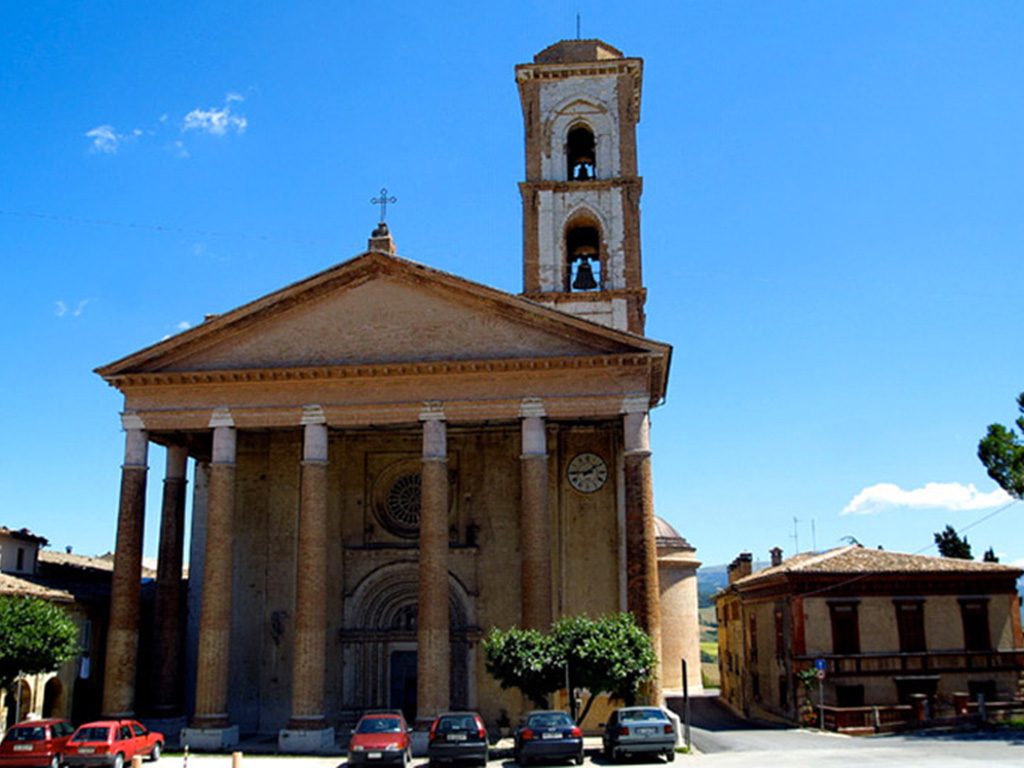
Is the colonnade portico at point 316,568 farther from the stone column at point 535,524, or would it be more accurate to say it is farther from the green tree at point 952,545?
the green tree at point 952,545

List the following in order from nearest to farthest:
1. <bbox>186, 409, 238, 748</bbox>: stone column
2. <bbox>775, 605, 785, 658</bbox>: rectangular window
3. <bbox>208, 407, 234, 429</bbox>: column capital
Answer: <bbox>186, 409, 238, 748</bbox>: stone column → <bbox>208, 407, 234, 429</bbox>: column capital → <bbox>775, 605, 785, 658</bbox>: rectangular window

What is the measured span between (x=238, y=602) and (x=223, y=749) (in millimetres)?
5745

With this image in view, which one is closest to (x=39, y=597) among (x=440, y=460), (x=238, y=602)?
(x=238, y=602)

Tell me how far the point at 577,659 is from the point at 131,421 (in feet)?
47.0

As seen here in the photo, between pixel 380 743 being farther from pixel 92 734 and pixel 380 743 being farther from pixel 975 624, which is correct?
pixel 975 624

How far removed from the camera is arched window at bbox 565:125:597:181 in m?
37.0

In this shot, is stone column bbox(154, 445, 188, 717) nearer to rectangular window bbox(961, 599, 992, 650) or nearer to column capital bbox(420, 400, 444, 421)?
column capital bbox(420, 400, 444, 421)

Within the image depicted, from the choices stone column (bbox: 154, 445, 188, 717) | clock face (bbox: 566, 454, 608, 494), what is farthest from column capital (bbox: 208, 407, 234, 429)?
clock face (bbox: 566, 454, 608, 494)

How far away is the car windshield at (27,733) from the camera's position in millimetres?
19859

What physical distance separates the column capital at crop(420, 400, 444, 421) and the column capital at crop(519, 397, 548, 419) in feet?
7.19

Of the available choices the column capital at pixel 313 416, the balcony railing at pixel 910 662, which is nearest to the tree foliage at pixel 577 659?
the column capital at pixel 313 416

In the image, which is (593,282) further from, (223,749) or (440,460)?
(223,749)

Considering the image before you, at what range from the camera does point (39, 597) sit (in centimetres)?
2725

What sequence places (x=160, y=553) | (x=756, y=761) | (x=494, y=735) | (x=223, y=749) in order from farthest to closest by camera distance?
(x=160, y=553), (x=494, y=735), (x=223, y=749), (x=756, y=761)
